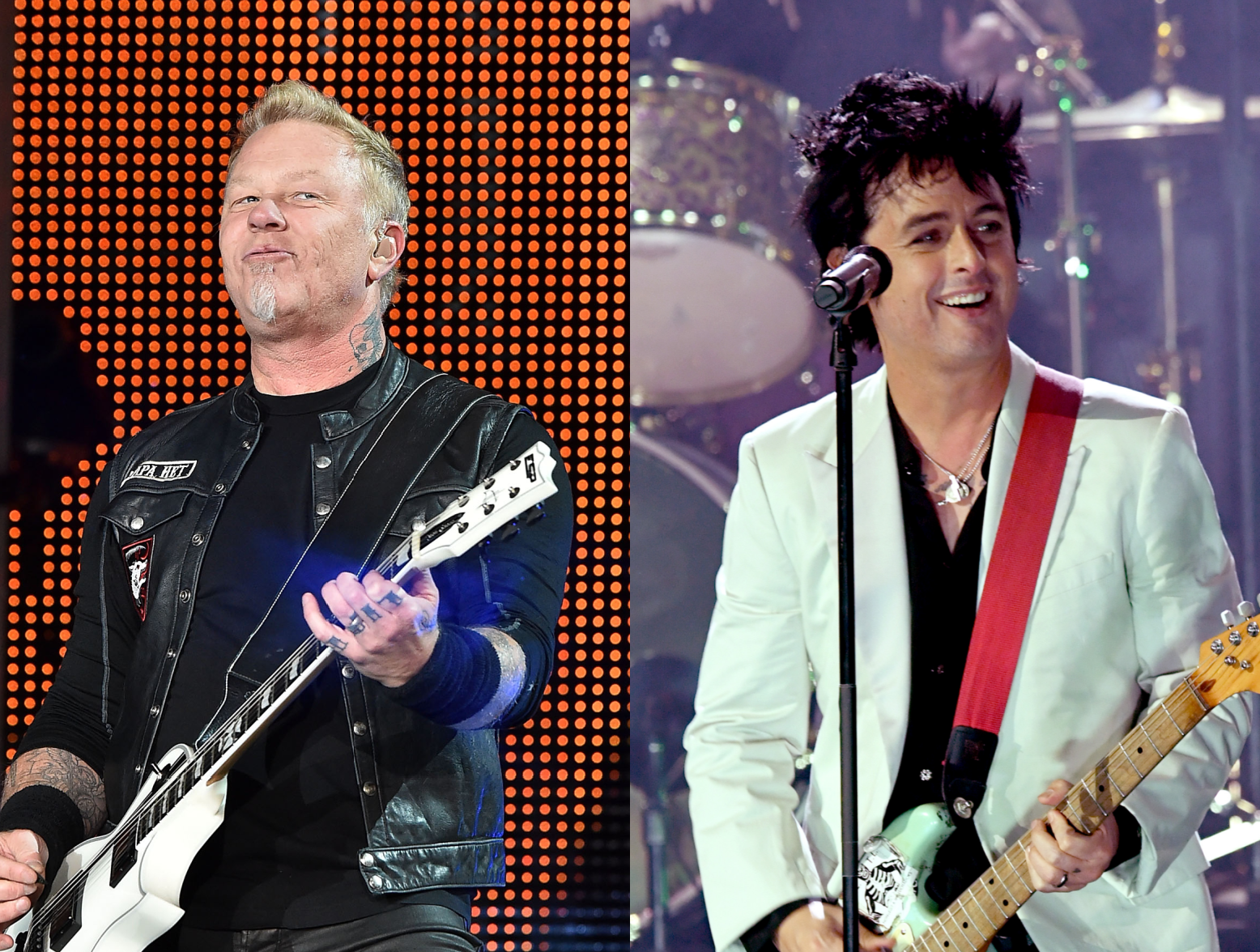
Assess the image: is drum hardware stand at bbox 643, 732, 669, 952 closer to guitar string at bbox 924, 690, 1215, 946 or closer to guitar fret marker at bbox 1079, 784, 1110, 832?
guitar string at bbox 924, 690, 1215, 946

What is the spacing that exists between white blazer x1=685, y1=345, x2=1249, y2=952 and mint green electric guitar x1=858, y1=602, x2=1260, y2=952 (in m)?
0.09

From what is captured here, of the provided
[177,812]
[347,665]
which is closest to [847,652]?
[347,665]

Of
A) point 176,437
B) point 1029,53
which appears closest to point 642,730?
point 176,437

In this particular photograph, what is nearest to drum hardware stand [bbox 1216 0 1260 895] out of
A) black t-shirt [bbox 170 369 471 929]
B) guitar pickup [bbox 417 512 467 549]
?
black t-shirt [bbox 170 369 471 929]

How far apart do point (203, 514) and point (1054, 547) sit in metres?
1.76

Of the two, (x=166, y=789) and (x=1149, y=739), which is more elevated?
(x=1149, y=739)

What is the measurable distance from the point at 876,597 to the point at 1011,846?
21.8 inches

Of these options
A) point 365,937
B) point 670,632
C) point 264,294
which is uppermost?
point 264,294

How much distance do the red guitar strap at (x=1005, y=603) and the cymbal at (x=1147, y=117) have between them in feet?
10.5

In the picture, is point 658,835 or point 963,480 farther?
point 658,835

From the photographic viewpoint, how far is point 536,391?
10.3 ft

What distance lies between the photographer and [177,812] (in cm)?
235

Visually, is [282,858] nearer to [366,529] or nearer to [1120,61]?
[366,529]

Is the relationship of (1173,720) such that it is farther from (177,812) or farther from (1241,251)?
(1241,251)
